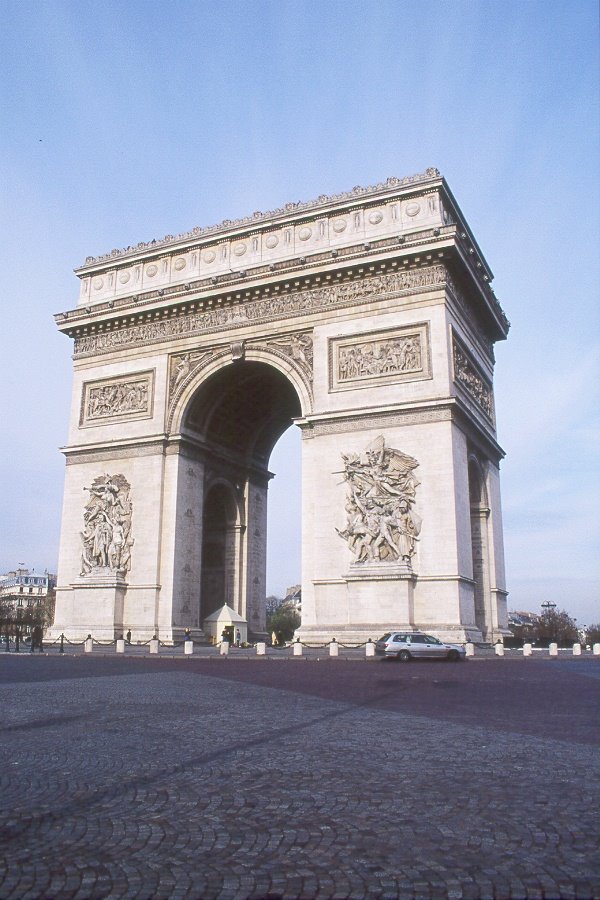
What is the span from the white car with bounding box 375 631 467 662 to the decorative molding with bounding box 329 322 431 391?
9.41 metres

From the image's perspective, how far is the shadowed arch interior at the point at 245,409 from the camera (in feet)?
109

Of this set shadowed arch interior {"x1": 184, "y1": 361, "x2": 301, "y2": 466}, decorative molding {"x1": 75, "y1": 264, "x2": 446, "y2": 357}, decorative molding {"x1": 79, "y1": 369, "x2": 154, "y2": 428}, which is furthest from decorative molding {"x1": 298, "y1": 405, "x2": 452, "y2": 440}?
decorative molding {"x1": 79, "y1": 369, "x2": 154, "y2": 428}

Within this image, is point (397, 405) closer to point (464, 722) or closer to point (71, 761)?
point (464, 722)

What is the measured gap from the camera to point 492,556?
32.4 meters

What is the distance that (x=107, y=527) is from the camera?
3225 centimetres

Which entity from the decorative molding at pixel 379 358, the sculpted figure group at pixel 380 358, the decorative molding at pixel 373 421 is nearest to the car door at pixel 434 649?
the decorative molding at pixel 373 421

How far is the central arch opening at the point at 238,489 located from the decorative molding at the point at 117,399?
8.44 ft

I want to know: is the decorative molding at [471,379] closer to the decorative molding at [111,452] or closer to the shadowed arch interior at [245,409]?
the shadowed arch interior at [245,409]

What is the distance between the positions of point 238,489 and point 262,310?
31.3ft

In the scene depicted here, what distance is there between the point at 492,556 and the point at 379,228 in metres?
14.0

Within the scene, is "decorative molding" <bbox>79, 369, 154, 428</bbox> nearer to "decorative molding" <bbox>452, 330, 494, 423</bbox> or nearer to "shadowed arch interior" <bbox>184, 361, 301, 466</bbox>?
"shadowed arch interior" <bbox>184, 361, 301, 466</bbox>

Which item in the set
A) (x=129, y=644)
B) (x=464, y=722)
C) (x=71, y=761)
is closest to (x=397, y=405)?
(x=129, y=644)

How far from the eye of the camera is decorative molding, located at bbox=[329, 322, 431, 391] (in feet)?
93.3

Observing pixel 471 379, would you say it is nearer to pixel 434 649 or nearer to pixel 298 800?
pixel 434 649
